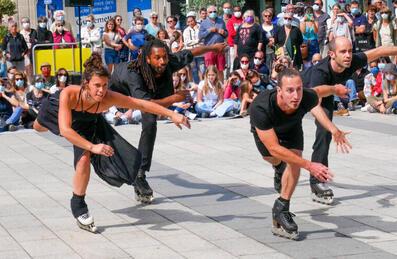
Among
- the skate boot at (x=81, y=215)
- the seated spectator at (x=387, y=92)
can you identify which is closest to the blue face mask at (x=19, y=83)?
the seated spectator at (x=387, y=92)

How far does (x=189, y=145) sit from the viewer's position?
12.1 meters

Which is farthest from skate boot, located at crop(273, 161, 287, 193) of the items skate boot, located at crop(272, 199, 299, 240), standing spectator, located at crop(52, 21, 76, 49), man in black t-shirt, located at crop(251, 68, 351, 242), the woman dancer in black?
standing spectator, located at crop(52, 21, 76, 49)

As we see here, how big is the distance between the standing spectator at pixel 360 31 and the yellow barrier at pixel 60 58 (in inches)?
206

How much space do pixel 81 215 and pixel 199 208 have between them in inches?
51.2

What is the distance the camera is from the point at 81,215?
24.4ft

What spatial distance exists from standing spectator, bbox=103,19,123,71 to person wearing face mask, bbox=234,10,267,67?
239cm

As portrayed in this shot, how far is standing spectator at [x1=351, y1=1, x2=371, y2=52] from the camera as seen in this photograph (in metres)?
18.0

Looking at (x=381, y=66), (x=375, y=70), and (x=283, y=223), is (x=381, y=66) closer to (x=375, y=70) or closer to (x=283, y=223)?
(x=375, y=70)

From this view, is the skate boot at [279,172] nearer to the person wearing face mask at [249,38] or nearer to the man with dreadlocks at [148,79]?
the man with dreadlocks at [148,79]

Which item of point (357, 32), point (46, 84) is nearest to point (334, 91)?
point (46, 84)

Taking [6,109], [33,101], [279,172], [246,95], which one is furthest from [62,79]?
[279,172]

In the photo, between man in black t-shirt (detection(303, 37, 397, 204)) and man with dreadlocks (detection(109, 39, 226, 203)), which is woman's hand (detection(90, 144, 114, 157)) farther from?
man in black t-shirt (detection(303, 37, 397, 204))

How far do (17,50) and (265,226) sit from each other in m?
11.3

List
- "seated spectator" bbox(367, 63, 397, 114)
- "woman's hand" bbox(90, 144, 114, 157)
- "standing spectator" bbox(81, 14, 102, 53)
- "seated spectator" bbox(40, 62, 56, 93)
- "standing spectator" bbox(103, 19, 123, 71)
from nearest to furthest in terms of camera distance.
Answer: "woman's hand" bbox(90, 144, 114, 157)
"seated spectator" bbox(367, 63, 397, 114)
"seated spectator" bbox(40, 62, 56, 93)
"standing spectator" bbox(103, 19, 123, 71)
"standing spectator" bbox(81, 14, 102, 53)
